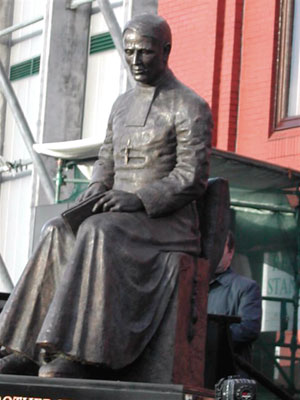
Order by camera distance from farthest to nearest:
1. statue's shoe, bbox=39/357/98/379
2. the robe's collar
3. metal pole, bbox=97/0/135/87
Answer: metal pole, bbox=97/0/135/87 → the robe's collar → statue's shoe, bbox=39/357/98/379

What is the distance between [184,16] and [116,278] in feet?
31.1

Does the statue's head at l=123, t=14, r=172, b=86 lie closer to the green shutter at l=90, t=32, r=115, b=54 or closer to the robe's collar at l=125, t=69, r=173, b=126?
the robe's collar at l=125, t=69, r=173, b=126

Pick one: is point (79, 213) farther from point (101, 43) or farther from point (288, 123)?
point (101, 43)

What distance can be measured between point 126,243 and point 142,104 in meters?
0.93

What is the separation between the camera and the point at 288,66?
1609 centimetres

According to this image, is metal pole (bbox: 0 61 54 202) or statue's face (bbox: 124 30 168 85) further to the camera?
metal pole (bbox: 0 61 54 202)

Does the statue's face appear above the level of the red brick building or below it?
below

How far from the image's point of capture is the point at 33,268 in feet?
27.8

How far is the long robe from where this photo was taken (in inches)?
316

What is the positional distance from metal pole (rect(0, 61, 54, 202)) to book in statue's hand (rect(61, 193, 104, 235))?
971cm

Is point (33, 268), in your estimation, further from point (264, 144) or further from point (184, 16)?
point (184, 16)

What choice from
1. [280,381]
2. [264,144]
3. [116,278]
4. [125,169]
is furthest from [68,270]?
[264,144]

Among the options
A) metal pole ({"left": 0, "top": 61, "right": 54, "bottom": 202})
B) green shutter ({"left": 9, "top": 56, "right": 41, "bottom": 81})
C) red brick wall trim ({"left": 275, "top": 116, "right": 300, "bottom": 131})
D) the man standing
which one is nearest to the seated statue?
the man standing

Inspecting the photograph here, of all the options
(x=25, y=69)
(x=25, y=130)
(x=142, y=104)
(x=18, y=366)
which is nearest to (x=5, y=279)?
(x=25, y=130)
